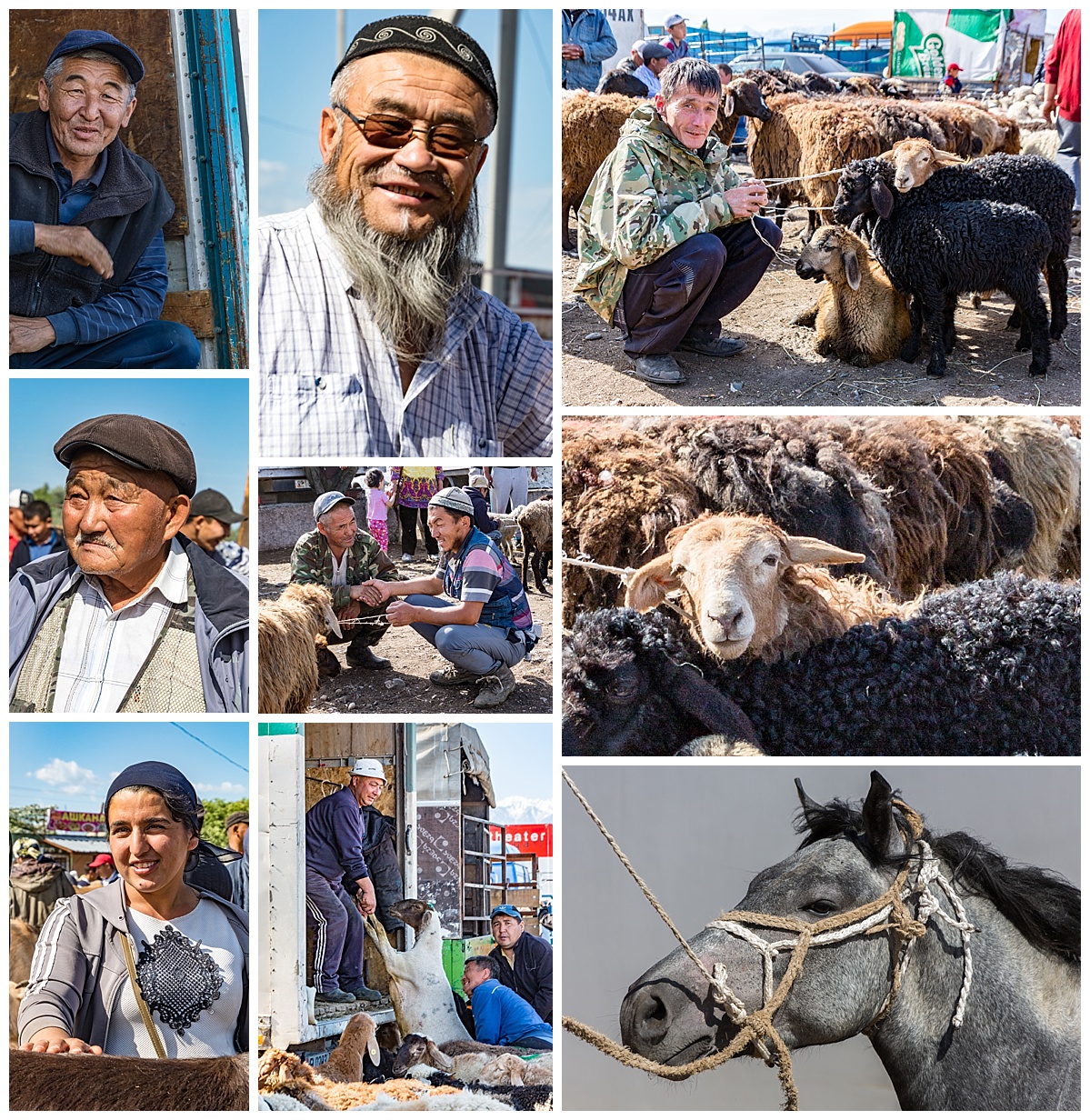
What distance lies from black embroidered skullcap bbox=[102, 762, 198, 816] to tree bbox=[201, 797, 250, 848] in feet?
0.16

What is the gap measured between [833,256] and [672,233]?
2.23ft

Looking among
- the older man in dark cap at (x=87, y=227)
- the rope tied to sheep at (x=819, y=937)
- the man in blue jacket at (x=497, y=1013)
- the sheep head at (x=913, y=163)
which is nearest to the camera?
the rope tied to sheep at (x=819, y=937)

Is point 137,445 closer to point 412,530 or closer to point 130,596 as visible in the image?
point 130,596

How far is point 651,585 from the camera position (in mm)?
3578

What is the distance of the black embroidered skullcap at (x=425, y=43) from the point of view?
349cm

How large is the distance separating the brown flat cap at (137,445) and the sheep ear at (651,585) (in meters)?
1.59

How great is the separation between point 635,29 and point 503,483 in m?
1.86

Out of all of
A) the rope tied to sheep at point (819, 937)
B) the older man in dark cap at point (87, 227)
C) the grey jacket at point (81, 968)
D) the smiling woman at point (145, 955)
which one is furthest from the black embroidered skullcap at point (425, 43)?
the grey jacket at point (81, 968)

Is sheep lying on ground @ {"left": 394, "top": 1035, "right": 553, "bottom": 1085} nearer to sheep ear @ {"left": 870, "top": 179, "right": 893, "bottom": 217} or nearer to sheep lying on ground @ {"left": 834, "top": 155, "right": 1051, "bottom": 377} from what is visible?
sheep lying on ground @ {"left": 834, "top": 155, "right": 1051, "bottom": 377}

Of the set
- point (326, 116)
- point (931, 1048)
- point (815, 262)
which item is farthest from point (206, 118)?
point (931, 1048)

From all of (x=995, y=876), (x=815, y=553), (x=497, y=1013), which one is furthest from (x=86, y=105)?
(x=995, y=876)

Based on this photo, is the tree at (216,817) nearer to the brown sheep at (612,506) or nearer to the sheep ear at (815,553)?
the brown sheep at (612,506)

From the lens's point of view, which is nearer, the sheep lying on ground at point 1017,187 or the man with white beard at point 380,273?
the man with white beard at point 380,273

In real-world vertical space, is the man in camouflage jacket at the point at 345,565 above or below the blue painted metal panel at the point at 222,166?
below
